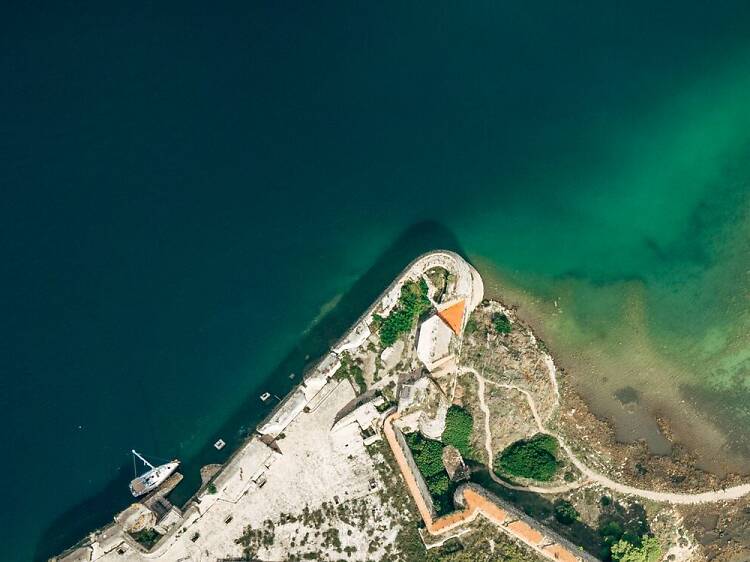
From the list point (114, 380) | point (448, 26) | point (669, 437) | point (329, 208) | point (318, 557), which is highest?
point (448, 26)

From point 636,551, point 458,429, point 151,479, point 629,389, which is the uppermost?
point 629,389

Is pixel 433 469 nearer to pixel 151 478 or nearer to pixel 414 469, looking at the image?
pixel 414 469

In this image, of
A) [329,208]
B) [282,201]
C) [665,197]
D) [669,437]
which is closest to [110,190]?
[282,201]

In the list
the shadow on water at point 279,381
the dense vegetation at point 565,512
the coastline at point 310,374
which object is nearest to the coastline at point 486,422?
the coastline at point 310,374

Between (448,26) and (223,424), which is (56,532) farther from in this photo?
(448,26)

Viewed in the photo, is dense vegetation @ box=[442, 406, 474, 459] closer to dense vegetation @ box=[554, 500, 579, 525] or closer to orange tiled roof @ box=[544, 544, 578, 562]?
dense vegetation @ box=[554, 500, 579, 525]

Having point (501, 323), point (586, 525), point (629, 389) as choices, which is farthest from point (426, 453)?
point (629, 389)
